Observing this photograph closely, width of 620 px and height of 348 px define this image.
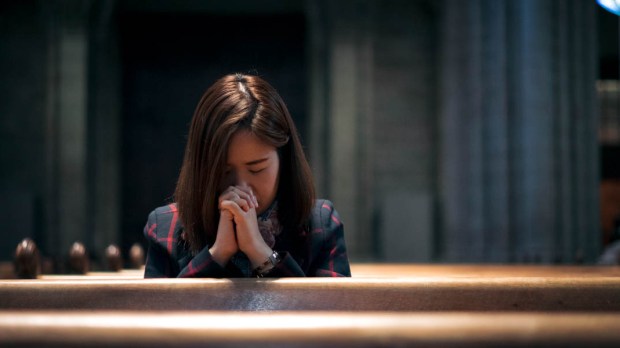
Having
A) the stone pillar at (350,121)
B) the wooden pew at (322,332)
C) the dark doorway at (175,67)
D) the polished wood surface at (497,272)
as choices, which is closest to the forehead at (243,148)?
the polished wood surface at (497,272)

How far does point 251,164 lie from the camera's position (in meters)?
2.19

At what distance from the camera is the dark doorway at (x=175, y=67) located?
2073 centimetres

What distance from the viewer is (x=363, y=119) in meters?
16.4

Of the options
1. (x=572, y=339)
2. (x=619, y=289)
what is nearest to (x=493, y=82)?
(x=619, y=289)

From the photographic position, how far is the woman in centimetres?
206

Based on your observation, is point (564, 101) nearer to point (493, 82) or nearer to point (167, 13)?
point (493, 82)

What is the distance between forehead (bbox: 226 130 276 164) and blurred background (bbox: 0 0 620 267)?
748 centimetres

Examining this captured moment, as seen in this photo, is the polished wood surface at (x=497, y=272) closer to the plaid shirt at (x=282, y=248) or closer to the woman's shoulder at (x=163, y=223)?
the plaid shirt at (x=282, y=248)

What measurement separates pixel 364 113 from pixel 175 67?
22.0 ft

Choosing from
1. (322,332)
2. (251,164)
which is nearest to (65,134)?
(251,164)

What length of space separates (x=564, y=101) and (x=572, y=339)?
11222 millimetres

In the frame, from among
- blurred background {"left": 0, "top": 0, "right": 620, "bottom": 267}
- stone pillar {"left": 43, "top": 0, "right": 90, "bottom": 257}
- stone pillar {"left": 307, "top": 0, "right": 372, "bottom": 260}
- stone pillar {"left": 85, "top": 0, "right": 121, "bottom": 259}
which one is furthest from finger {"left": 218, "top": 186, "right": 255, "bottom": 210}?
stone pillar {"left": 85, "top": 0, "right": 121, "bottom": 259}

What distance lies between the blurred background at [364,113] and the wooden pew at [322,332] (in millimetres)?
8916

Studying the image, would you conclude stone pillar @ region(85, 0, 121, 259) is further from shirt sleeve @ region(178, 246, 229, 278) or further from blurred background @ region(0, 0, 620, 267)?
shirt sleeve @ region(178, 246, 229, 278)
